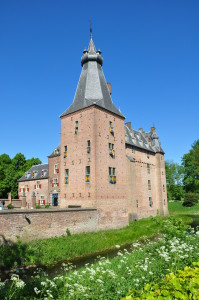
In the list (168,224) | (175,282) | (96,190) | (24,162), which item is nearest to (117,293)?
(175,282)

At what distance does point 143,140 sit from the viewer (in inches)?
1299

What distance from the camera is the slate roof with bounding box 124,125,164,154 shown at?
2922 centimetres

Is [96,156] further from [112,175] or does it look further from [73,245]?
[73,245]

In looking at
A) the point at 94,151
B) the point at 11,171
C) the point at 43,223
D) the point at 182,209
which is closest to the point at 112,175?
the point at 94,151

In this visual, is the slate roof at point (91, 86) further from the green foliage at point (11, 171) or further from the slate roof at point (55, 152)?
the green foliage at point (11, 171)

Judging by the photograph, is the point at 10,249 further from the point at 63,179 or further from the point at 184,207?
the point at 184,207

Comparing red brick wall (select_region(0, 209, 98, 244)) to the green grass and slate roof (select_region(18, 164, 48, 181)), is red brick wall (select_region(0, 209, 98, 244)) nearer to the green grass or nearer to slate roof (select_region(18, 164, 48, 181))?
slate roof (select_region(18, 164, 48, 181))

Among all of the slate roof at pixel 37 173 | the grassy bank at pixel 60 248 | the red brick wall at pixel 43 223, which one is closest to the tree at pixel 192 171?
the slate roof at pixel 37 173

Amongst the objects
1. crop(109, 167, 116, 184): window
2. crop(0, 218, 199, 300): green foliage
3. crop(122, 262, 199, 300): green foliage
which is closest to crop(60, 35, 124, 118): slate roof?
crop(109, 167, 116, 184): window

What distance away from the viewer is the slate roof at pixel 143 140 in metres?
29.2

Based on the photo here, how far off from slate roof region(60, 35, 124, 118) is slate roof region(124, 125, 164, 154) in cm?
636

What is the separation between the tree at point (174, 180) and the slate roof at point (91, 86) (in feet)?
131

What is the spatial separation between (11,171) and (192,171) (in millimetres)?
39627

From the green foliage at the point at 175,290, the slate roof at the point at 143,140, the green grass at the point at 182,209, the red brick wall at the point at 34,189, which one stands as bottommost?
the green grass at the point at 182,209
